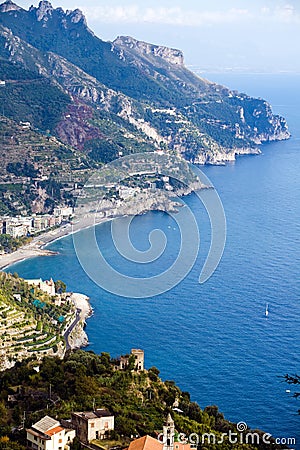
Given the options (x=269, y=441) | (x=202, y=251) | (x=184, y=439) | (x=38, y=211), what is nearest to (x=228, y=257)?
(x=202, y=251)

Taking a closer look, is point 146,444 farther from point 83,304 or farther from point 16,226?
point 16,226

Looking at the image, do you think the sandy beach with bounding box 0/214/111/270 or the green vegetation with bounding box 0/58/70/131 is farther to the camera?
the green vegetation with bounding box 0/58/70/131

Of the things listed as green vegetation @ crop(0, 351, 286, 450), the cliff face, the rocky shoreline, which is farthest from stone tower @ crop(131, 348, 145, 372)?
the cliff face

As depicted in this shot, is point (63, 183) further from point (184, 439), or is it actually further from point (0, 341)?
point (184, 439)

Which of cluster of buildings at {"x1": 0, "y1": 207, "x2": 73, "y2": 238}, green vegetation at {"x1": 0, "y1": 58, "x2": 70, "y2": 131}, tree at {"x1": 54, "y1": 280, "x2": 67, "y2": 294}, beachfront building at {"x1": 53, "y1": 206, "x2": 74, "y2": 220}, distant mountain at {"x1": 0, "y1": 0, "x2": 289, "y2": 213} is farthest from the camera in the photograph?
distant mountain at {"x1": 0, "y1": 0, "x2": 289, "y2": 213}

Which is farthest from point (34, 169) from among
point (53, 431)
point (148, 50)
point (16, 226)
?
point (148, 50)

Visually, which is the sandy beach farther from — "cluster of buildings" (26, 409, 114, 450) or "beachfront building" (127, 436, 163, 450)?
"beachfront building" (127, 436, 163, 450)
